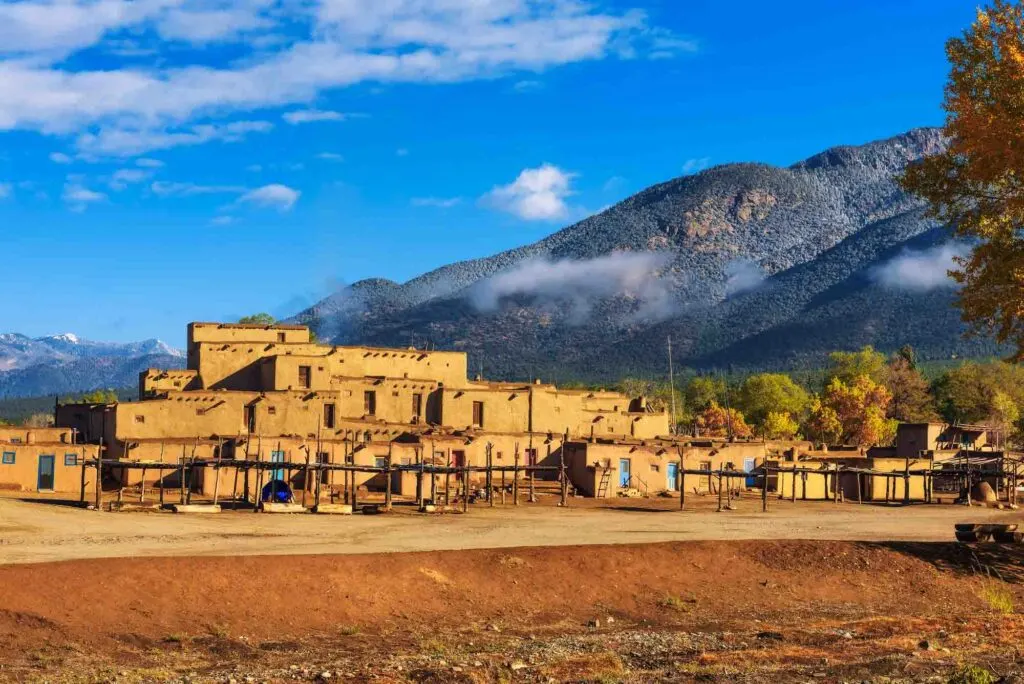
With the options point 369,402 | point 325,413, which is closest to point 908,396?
point 369,402

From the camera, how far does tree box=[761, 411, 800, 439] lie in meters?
110

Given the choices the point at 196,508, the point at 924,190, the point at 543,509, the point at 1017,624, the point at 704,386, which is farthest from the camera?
the point at 704,386

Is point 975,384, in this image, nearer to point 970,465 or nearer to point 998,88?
point 970,465

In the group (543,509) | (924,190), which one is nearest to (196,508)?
A: (543,509)

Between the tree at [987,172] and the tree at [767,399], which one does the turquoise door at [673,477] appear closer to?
the tree at [987,172]

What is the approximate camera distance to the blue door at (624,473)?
5894 cm

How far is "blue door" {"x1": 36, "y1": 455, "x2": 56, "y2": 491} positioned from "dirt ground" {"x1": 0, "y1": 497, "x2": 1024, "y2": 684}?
24.6ft

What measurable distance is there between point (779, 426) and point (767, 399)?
9737 mm

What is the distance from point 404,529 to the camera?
39844mm

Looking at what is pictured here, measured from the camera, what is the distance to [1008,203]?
31875mm

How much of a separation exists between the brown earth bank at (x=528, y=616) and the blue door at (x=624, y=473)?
22.4 m

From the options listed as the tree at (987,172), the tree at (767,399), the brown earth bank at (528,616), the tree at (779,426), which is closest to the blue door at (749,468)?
the brown earth bank at (528,616)

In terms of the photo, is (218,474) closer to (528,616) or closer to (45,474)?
(45,474)

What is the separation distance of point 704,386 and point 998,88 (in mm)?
109887
